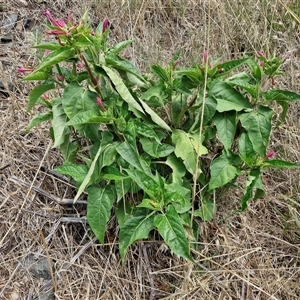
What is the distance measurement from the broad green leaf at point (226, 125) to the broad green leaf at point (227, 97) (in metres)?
0.03

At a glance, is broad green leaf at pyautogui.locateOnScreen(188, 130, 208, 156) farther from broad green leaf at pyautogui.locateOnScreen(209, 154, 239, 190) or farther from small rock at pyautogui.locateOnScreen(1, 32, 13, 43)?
small rock at pyautogui.locateOnScreen(1, 32, 13, 43)

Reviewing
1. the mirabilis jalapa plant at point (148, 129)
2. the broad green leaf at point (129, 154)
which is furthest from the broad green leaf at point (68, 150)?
the broad green leaf at point (129, 154)

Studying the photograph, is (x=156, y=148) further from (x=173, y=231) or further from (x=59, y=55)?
(x=59, y=55)

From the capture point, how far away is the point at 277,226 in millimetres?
1687

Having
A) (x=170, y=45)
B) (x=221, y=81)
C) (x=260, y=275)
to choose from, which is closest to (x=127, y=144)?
(x=221, y=81)

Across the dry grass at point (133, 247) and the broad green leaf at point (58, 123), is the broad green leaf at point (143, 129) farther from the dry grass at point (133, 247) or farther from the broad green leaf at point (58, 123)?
the dry grass at point (133, 247)

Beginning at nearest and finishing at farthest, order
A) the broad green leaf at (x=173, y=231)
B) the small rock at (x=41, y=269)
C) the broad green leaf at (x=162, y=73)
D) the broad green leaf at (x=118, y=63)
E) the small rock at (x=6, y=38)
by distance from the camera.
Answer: the broad green leaf at (x=173, y=231), the broad green leaf at (x=118, y=63), the broad green leaf at (x=162, y=73), the small rock at (x=41, y=269), the small rock at (x=6, y=38)

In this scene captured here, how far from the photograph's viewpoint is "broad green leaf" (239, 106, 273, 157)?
1375mm

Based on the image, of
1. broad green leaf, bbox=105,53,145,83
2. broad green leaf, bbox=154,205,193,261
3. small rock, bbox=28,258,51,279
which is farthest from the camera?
small rock, bbox=28,258,51,279

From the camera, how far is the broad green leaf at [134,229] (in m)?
1.29

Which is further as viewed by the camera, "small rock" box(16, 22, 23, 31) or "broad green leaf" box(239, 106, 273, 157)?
"small rock" box(16, 22, 23, 31)

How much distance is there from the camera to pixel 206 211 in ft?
4.95

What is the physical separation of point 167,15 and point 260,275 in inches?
60.7

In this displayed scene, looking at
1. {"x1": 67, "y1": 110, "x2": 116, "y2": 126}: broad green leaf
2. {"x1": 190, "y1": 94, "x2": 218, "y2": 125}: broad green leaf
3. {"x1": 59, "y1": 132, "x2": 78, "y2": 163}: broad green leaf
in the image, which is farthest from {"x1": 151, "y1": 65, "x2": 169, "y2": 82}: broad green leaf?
{"x1": 59, "y1": 132, "x2": 78, "y2": 163}: broad green leaf
